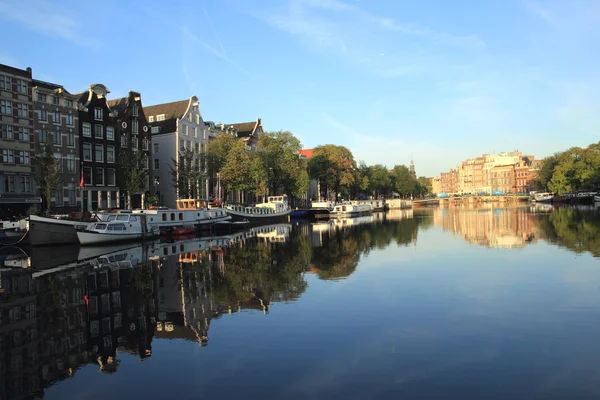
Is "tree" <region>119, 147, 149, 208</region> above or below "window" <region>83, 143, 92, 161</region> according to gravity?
below

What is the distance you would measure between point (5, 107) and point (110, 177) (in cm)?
1674

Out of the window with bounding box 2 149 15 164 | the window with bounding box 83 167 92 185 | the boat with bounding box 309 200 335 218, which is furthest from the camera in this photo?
the boat with bounding box 309 200 335 218

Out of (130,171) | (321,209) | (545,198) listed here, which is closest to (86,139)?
(130,171)

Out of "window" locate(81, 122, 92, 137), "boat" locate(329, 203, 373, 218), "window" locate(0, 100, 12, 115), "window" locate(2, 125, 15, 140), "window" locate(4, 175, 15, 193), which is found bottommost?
"boat" locate(329, 203, 373, 218)

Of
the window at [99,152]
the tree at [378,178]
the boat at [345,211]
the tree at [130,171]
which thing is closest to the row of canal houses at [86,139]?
the window at [99,152]

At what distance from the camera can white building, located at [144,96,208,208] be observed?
260 feet

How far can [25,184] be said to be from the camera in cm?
5456

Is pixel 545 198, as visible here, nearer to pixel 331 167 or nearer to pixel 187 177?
pixel 331 167

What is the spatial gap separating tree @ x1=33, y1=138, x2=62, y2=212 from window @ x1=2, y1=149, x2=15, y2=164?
2.36 m

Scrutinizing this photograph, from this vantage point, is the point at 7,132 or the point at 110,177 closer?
the point at 7,132

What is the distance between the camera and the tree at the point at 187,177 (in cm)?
7206

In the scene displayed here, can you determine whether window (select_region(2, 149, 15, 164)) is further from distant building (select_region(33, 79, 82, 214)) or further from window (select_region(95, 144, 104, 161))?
window (select_region(95, 144, 104, 161))

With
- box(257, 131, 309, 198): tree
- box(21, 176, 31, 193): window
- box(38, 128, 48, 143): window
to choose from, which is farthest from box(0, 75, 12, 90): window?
box(257, 131, 309, 198): tree

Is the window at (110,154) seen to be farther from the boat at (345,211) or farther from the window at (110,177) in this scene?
the boat at (345,211)
